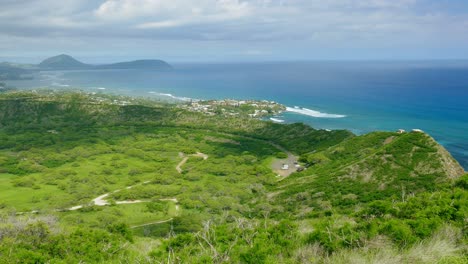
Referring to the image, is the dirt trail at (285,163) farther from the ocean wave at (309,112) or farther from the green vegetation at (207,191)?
the ocean wave at (309,112)

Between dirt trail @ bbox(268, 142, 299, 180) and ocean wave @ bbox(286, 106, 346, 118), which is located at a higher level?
ocean wave @ bbox(286, 106, 346, 118)

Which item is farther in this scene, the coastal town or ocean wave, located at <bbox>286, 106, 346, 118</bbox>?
the coastal town

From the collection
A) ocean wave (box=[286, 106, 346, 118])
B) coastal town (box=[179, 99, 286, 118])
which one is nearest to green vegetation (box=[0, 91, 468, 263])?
coastal town (box=[179, 99, 286, 118])

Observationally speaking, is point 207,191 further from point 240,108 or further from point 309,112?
point 309,112

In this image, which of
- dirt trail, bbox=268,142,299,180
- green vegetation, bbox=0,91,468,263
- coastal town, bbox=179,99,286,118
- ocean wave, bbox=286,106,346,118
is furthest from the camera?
coastal town, bbox=179,99,286,118

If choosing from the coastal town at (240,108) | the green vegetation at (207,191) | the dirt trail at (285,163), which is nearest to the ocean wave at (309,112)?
the coastal town at (240,108)

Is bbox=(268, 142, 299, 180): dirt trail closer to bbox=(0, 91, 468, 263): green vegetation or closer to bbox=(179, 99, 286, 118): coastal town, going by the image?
bbox=(0, 91, 468, 263): green vegetation

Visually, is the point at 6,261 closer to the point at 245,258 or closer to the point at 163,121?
the point at 245,258

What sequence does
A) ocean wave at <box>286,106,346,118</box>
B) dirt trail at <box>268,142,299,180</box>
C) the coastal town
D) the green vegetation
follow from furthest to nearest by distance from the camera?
the coastal town
ocean wave at <box>286,106,346,118</box>
dirt trail at <box>268,142,299,180</box>
the green vegetation

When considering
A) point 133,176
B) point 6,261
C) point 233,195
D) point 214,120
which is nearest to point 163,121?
point 214,120
